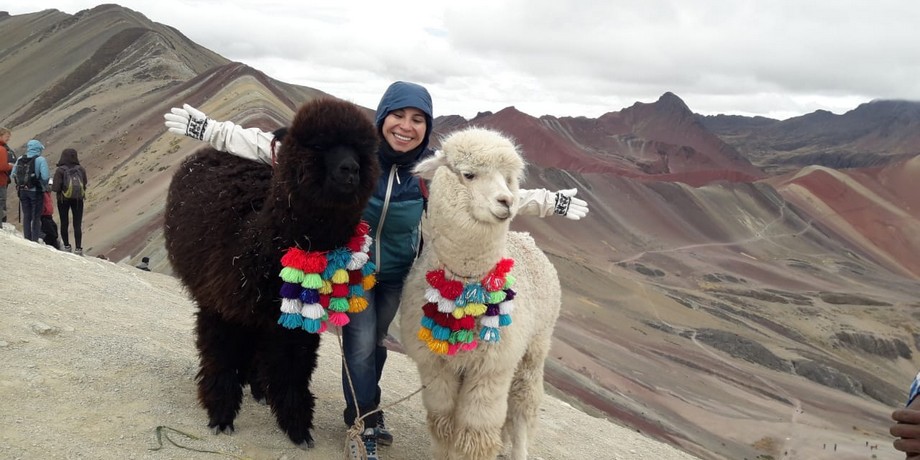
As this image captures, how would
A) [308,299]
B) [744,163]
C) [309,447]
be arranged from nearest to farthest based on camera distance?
[308,299] < [309,447] < [744,163]

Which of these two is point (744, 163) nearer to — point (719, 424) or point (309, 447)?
point (719, 424)

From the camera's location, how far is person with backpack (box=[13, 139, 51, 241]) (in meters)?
8.91

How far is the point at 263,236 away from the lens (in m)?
3.46

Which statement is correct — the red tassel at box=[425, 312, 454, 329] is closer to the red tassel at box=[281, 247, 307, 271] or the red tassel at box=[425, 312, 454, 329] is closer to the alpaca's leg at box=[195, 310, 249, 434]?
the red tassel at box=[281, 247, 307, 271]

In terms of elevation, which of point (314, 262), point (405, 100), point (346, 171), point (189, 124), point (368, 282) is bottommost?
point (368, 282)

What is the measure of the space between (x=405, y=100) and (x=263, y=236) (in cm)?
105

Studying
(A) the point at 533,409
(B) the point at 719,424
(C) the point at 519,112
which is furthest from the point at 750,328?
(C) the point at 519,112

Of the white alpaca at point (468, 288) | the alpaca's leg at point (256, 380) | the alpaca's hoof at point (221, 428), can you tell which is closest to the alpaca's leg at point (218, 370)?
the alpaca's hoof at point (221, 428)

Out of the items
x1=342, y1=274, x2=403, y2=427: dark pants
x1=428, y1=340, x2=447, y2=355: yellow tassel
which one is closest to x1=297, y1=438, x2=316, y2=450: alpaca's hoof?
x1=342, y1=274, x2=403, y2=427: dark pants

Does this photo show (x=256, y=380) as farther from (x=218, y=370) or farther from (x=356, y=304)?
(x=356, y=304)

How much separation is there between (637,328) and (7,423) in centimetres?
2609

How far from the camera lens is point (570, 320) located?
24.8 metres

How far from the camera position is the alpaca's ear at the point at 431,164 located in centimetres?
354

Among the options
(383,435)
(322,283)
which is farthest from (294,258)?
(383,435)
